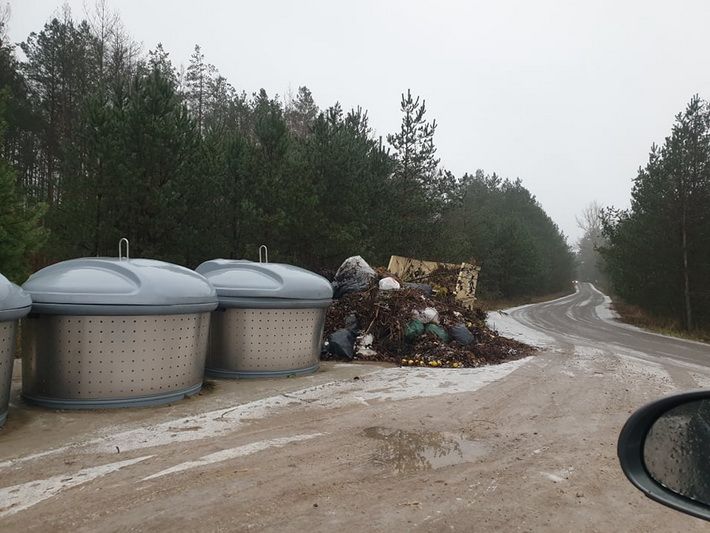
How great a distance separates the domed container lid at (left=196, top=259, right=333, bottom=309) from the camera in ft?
21.9

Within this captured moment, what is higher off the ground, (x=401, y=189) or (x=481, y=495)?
(x=401, y=189)

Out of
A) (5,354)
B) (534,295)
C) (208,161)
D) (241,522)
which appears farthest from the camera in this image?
(534,295)

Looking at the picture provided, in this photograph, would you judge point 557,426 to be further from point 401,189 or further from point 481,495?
point 401,189

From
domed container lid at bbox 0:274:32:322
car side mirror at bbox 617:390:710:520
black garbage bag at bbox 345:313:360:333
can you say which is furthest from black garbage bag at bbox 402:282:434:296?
car side mirror at bbox 617:390:710:520

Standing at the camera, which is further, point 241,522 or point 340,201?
point 340,201

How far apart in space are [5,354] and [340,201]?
12.0m

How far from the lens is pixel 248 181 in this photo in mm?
13172

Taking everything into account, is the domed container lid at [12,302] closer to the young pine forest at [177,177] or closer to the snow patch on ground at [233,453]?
the snow patch on ground at [233,453]

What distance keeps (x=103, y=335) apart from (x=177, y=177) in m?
8.07

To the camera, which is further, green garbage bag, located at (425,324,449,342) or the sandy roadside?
green garbage bag, located at (425,324,449,342)

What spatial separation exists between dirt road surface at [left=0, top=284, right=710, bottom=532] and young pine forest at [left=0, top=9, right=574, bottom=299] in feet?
20.4

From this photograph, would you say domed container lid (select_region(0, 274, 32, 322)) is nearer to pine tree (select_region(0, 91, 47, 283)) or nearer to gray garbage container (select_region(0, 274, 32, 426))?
gray garbage container (select_region(0, 274, 32, 426))

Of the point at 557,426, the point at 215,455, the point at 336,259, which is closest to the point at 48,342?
the point at 215,455

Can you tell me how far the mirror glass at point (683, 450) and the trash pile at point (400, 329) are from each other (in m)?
6.74
